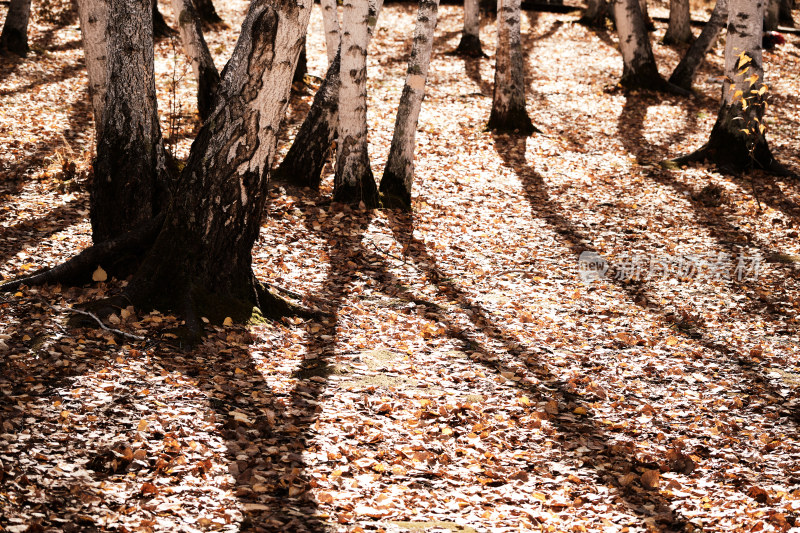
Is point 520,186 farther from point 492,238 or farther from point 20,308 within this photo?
point 20,308

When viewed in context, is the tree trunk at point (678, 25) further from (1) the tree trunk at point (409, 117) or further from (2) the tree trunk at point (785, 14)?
(1) the tree trunk at point (409, 117)

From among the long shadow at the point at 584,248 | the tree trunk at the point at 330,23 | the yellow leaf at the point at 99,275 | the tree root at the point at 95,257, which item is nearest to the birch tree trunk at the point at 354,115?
the tree trunk at the point at 330,23

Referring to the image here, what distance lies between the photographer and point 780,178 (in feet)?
34.4

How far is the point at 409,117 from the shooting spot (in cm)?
888

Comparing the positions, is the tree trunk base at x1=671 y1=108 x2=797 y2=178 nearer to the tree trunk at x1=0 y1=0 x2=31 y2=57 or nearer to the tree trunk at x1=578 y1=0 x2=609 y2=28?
the tree trunk at x1=578 y1=0 x2=609 y2=28

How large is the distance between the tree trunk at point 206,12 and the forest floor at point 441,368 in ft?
23.7

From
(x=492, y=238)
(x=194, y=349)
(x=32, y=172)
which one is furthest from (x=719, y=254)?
(x=32, y=172)

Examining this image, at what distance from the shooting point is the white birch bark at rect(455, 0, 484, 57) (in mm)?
16947

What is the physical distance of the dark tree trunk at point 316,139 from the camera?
29.6ft

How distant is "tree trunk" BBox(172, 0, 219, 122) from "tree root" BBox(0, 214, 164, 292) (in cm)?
475

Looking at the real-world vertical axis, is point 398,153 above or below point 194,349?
above

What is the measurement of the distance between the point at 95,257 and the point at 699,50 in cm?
1362

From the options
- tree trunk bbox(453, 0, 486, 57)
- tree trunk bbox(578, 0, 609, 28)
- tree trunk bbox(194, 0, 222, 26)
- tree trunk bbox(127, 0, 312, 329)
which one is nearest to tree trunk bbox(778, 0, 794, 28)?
tree trunk bbox(578, 0, 609, 28)

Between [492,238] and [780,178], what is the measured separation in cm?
516
